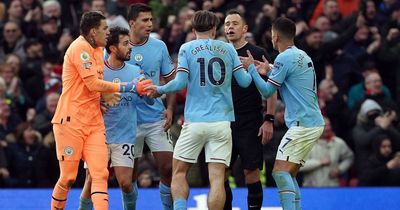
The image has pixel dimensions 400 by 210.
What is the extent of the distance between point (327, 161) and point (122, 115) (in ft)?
16.8

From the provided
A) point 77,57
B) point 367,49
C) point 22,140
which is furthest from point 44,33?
point 77,57

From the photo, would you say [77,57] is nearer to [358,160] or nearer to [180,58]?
[180,58]

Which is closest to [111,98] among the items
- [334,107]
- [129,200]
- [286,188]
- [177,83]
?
[177,83]

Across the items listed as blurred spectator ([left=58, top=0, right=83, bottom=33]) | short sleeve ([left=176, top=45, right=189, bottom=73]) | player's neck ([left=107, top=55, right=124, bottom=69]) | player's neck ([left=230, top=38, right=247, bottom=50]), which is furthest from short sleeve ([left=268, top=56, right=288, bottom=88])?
blurred spectator ([left=58, top=0, right=83, bottom=33])

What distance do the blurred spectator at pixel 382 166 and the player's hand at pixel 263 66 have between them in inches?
176

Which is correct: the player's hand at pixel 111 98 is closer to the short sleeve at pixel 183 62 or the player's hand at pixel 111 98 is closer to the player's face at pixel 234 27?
the short sleeve at pixel 183 62

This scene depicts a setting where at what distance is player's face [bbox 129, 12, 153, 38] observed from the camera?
15791 mm

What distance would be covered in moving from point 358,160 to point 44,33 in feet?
21.2

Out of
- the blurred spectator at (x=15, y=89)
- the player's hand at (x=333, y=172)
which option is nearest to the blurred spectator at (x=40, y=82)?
the blurred spectator at (x=15, y=89)

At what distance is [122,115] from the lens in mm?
15562

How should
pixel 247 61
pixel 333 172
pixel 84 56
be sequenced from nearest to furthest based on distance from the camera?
pixel 84 56 < pixel 247 61 < pixel 333 172

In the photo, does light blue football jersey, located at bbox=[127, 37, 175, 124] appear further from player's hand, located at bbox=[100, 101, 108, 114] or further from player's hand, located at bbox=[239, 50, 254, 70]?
player's hand, located at bbox=[239, 50, 254, 70]

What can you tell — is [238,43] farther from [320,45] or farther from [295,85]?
[320,45]

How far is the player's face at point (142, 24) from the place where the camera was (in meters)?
15.8
